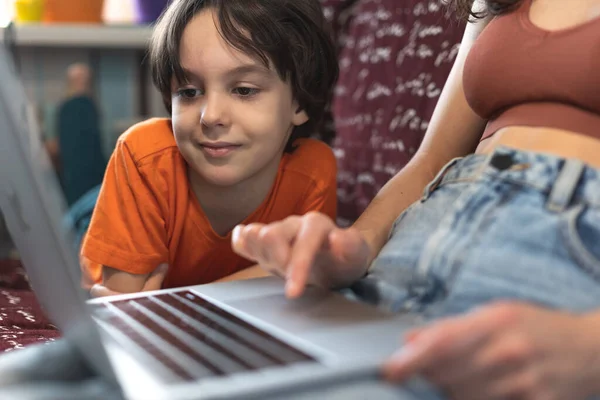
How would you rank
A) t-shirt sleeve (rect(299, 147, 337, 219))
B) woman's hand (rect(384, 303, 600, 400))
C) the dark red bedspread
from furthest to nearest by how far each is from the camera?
1. t-shirt sleeve (rect(299, 147, 337, 219))
2. the dark red bedspread
3. woman's hand (rect(384, 303, 600, 400))

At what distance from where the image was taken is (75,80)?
226 cm

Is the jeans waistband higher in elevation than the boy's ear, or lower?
higher

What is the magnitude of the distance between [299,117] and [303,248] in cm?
59

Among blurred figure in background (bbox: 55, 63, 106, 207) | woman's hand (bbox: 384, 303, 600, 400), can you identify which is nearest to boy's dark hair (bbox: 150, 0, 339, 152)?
woman's hand (bbox: 384, 303, 600, 400)

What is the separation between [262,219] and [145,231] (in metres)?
0.18

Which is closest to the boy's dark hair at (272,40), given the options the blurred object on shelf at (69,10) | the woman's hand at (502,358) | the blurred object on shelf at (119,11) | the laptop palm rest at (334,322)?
the laptop palm rest at (334,322)

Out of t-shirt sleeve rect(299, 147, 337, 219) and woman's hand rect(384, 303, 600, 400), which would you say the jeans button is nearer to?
woman's hand rect(384, 303, 600, 400)

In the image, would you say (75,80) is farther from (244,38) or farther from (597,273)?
(597,273)

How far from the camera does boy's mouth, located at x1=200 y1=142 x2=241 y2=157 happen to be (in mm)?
1037

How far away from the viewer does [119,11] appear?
8.57 feet

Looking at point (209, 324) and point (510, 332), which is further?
point (209, 324)

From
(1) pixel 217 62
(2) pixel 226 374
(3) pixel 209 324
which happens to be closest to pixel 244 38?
(1) pixel 217 62

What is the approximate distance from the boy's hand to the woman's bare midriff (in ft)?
1.89

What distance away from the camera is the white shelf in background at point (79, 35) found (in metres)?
2.17
